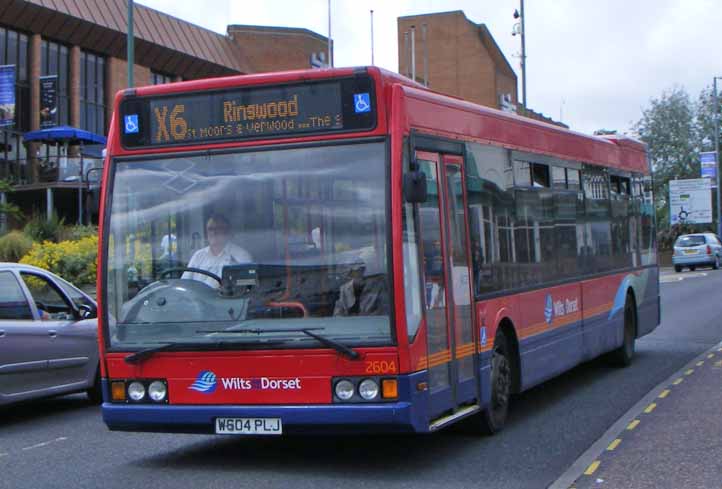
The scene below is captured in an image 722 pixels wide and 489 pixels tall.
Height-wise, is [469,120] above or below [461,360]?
above

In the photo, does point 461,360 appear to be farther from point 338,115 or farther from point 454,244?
point 338,115

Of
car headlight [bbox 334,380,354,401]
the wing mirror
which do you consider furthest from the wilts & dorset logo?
the wing mirror

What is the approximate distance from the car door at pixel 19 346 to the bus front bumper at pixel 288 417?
286 cm

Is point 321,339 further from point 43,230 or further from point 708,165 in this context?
point 708,165

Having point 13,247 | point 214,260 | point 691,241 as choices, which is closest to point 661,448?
point 214,260

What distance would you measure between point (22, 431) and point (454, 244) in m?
4.84

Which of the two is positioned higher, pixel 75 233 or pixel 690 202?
pixel 690 202

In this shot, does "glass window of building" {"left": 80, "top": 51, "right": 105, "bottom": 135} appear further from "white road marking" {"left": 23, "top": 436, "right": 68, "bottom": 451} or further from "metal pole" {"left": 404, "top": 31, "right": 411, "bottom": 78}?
"white road marking" {"left": 23, "top": 436, "right": 68, "bottom": 451}

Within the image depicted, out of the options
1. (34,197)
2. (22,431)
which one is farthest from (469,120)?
(34,197)

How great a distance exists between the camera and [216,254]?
7.90 m

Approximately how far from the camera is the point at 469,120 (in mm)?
9297

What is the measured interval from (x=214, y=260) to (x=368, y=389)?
1.45 meters

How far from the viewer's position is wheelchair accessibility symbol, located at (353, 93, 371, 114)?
7754 millimetres

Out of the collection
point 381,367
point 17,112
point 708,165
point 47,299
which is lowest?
point 381,367
